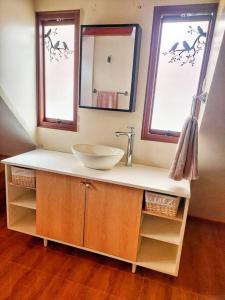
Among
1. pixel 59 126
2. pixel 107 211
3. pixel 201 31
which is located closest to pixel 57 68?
pixel 59 126

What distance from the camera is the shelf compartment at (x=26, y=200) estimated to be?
2028mm

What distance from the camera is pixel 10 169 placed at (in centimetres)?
200

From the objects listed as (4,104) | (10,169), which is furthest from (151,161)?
(4,104)

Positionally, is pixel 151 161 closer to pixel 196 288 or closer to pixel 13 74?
pixel 196 288

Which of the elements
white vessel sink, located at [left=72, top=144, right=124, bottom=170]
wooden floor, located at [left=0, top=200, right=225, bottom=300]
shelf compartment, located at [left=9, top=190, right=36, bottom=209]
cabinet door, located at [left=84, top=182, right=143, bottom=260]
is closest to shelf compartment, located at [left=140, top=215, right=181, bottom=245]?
cabinet door, located at [left=84, top=182, right=143, bottom=260]

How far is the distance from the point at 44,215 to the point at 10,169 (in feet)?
1.68

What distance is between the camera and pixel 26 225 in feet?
6.98

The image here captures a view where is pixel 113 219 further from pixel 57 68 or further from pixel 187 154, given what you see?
pixel 57 68

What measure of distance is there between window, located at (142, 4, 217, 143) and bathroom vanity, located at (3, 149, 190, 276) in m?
0.45

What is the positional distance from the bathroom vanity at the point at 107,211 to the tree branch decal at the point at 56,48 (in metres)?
1.05

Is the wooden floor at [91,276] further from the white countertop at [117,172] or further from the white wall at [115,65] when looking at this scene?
the white wall at [115,65]

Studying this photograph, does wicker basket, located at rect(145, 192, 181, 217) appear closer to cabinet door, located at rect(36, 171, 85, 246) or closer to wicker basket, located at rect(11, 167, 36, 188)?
cabinet door, located at rect(36, 171, 85, 246)

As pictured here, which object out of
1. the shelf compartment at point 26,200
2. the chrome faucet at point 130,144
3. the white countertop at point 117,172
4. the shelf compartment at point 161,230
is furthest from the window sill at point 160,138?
the shelf compartment at point 26,200

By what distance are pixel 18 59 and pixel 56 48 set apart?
400 millimetres
